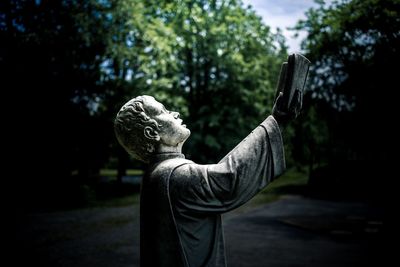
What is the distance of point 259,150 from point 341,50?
434 inches

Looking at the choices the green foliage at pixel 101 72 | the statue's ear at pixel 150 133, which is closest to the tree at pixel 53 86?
the green foliage at pixel 101 72

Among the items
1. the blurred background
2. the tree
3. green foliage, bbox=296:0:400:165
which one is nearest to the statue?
the blurred background

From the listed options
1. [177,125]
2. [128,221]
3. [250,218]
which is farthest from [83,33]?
[177,125]

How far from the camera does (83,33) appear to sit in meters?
16.7

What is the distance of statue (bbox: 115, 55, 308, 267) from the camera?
2.32m

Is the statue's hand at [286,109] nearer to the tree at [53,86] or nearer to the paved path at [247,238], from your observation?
the paved path at [247,238]

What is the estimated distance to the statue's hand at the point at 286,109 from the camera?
2344 millimetres

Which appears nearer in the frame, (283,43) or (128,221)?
(128,221)

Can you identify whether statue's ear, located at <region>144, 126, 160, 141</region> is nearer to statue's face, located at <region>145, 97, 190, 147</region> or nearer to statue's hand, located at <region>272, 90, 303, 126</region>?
statue's face, located at <region>145, 97, 190, 147</region>

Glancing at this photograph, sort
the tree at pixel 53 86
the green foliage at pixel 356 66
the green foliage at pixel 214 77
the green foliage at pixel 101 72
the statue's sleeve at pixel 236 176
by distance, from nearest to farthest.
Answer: the statue's sleeve at pixel 236 176 → the green foliage at pixel 356 66 → the tree at pixel 53 86 → the green foliage at pixel 101 72 → the green foliage at pixel 214 77

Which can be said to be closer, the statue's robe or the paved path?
the statue's robe

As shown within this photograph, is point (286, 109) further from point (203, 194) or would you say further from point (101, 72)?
point (101, 72)

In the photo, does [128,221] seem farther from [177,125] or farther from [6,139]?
[177,125]

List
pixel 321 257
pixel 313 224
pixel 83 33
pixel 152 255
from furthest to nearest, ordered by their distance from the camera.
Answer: pixel 83 33, pixel 313 224, pixel 321 257, pixel 152 255
